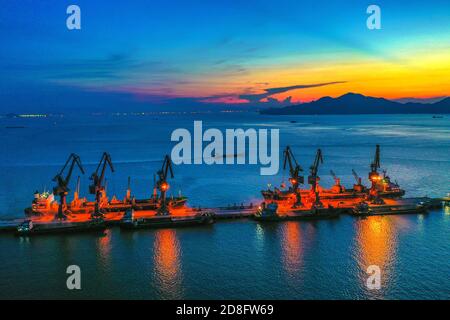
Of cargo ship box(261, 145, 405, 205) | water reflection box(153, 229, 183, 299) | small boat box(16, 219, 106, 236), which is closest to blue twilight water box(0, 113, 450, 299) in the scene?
water reflection box(153, 229, 183, 299)

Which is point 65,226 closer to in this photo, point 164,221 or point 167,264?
point 164,221

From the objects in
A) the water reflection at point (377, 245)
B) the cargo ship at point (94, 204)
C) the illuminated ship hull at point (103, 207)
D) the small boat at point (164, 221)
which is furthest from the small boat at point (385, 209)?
the cargo ship at point (94, 204)

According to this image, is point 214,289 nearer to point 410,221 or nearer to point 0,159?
point 410,221

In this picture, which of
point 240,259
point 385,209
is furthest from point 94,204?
point 385,209

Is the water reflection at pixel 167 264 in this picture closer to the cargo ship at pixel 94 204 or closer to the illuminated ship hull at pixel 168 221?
the illuminated ship hull at pixel 168 221

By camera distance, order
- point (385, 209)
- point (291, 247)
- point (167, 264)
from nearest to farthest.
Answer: point (167, 264) → point (291, 247) → point (385, 209)

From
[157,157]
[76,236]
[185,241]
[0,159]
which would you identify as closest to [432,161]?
[157,157]

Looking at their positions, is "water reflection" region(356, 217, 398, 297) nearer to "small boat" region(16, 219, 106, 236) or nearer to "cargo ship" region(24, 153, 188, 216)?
"cargo ship" region(24, 153, 188, 216)
